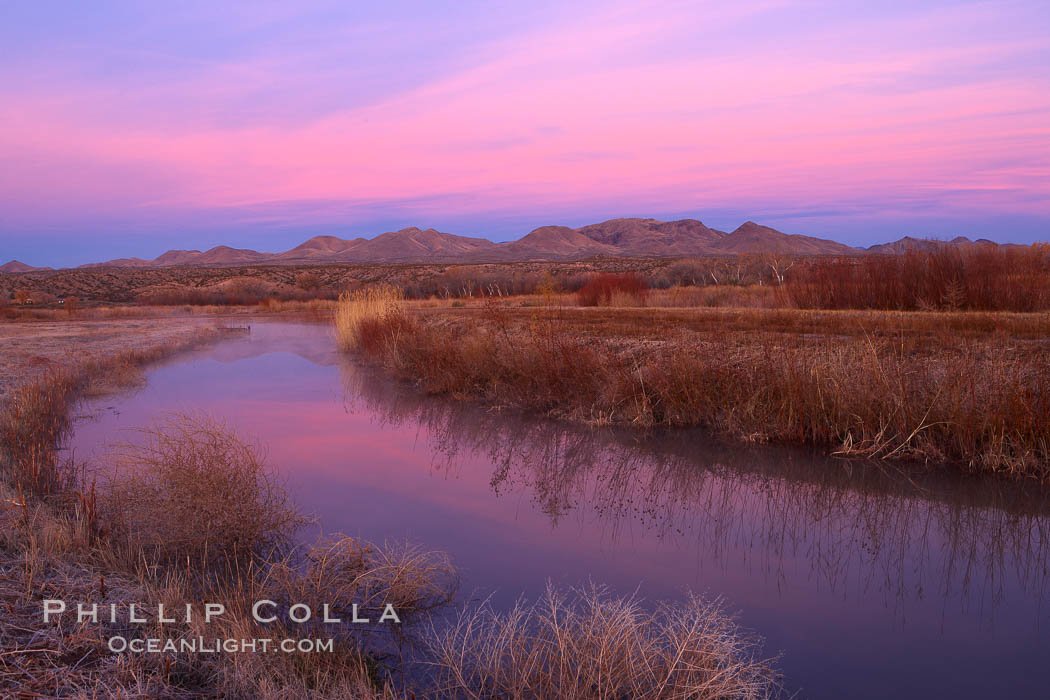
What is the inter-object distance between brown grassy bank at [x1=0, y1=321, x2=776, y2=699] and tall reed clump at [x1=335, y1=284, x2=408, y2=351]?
10.3 metres

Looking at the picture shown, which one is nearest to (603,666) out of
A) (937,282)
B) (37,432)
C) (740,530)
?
(740,530)

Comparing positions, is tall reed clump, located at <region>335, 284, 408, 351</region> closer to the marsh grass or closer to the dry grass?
the marsh grass

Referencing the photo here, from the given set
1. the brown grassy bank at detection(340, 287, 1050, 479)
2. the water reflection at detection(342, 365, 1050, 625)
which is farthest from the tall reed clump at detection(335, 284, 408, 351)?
the water reflection at detection(342, 365, 1050, 625)

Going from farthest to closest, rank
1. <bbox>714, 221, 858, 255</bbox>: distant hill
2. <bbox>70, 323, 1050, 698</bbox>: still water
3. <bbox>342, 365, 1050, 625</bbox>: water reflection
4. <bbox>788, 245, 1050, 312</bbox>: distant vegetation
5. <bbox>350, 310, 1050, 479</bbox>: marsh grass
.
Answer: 1. <bbox>714, 221, 858, 255</bbox>: distant hill
2. <bbox>788, 245, 1050, 312</bbox>: distant vegetation
3. <bbox>350, 310, 1050, 479</bbox>: marsh grass
4. <bbox>342, 365, 1050, 625</bbox>: water reflection
5. <bbox>70, 323, 1050, 698</bbox>: still water

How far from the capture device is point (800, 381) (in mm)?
8445

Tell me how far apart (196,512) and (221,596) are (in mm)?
1319

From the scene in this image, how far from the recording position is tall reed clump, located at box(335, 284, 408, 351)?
1759cm

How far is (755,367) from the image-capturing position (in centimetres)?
909

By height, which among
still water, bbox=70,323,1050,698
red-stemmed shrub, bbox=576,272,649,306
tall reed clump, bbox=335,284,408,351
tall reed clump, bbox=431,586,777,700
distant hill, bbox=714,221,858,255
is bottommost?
still water, bbox=70,323,1050,698

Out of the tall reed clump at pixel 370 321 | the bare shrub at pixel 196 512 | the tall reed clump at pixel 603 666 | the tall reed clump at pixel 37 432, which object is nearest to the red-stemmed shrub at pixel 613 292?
the tall reed clump at pixel 370 321

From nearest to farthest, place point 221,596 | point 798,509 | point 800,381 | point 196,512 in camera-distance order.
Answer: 1. point 221,596
2. point 196,512
3. point 798,509
4. point 800,381

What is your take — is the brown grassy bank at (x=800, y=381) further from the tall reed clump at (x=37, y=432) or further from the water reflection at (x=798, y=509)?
the tall reed clump at (x=37, y=432)

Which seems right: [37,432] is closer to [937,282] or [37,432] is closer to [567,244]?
[937,282]

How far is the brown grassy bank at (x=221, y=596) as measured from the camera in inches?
134
